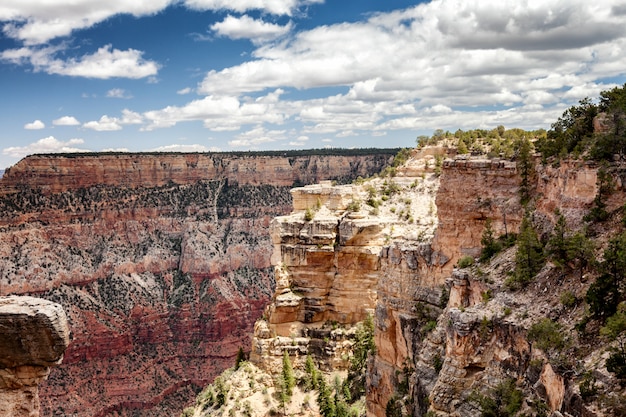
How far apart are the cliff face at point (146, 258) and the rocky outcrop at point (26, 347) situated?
74.4 m

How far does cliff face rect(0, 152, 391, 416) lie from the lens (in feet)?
299

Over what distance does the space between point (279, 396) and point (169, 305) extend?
61.5m

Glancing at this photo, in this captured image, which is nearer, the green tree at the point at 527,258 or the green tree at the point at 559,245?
the green tree at the point at 559,245

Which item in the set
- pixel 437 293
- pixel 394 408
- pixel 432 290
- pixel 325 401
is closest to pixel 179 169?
pixel 325 401

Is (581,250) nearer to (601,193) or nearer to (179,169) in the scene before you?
(601,193)

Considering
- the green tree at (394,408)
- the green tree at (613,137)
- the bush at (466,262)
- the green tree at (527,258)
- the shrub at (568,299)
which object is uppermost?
the green tree at (613,137)

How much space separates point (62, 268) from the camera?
9712cm

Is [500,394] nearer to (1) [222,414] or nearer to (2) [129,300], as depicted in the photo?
(1) [222,414]

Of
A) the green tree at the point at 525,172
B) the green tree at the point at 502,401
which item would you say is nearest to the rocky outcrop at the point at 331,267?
the green tree at the point at 525,172

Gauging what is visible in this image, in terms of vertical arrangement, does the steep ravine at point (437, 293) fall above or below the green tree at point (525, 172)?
below

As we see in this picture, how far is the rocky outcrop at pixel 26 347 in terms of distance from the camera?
14.8 meters

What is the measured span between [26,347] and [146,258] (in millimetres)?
96086

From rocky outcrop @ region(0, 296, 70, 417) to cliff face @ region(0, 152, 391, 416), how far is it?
244 ft

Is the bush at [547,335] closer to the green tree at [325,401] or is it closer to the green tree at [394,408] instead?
the green tree at [394,408]
